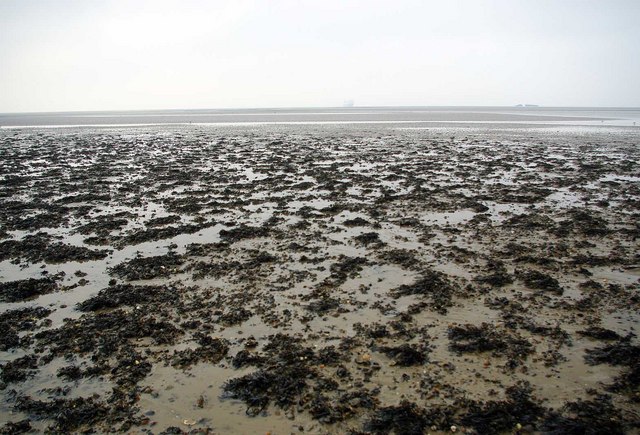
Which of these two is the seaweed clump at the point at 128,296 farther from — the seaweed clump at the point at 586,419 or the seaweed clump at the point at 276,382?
the seaweed clump at the point at 586,419

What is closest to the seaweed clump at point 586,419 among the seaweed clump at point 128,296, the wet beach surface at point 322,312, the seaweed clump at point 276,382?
the wet beach surface at point 322,312

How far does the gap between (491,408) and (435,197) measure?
9.35m

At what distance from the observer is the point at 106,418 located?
3.96m

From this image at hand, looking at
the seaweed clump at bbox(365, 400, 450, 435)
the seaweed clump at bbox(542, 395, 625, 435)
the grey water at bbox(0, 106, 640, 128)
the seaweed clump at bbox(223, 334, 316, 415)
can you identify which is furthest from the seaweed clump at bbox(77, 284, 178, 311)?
the grey water at bbox(0, 106, 640, 128)

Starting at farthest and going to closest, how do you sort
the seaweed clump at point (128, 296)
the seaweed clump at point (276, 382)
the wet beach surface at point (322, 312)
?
the seaweed clump at point (128, 296), the seaweed clump at point (276, 382), the wet beach surface at point (322, 312)

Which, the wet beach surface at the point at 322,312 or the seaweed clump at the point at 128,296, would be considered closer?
the wet beach surface at the point at 322,312

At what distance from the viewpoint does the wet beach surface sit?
160 inches

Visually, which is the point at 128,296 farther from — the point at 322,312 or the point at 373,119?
the point at 373,119

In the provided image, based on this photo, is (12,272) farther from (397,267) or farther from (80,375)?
(397,267)

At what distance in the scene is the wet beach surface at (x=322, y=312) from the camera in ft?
13.3

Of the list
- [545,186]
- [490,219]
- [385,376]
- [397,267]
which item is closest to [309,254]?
[397,267]

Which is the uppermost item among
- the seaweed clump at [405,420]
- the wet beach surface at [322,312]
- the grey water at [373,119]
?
the grey water at [373,119]

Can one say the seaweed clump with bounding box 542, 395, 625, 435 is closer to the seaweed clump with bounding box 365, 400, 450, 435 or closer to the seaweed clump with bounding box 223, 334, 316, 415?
the seaweed clump with bounding box 365, 400, 450, 435

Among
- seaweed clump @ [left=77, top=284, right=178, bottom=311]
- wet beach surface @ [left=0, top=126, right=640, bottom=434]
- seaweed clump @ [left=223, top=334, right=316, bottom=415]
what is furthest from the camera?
seaweed clump @ [left=77, top=284, right=178, bottom=311]
